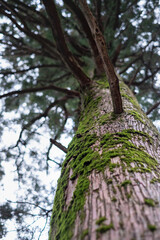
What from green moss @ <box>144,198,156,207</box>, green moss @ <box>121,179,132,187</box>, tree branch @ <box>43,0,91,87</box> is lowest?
green moss @ <box>144,198,156,207</box>

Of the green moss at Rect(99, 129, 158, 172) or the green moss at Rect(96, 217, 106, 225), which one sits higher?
the green moss at Rect(99, 129, 158, 172)

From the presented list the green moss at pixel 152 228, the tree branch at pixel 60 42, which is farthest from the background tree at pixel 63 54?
the green moss at pixel 152 228

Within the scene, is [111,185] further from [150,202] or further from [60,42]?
[60,42]

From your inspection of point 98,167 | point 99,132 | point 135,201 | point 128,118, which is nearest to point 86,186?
point 98,167

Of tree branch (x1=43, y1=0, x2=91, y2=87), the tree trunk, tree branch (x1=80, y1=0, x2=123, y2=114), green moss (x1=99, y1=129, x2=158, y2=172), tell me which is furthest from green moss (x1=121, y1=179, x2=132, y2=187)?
tree branch (x1=43, y1=0, x2=91, y2=87)

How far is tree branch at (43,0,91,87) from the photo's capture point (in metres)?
2.22

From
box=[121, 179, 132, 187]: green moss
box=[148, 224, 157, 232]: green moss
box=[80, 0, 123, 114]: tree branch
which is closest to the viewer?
Result: box=[148, 224, 157, 232]: green moss

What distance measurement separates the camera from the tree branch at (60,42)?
222 cm

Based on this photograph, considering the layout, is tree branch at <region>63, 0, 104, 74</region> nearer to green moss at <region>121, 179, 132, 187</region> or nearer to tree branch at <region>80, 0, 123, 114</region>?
tree branch at <region>80, 0, 123, 114</region>

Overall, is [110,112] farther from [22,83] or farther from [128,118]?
[22,83]

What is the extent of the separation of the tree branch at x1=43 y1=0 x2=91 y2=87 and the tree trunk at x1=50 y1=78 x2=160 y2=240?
3.82 feet

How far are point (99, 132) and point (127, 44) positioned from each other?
3.35m

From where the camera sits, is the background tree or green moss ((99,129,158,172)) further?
the background tree

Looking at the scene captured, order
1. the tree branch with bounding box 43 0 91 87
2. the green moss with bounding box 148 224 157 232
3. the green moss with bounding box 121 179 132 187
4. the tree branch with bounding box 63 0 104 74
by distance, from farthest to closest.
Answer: the tree branch with bounding box 63 0 104 74, the tree branch with bounding box 43 0 91 87, the green moss with bounding box 121 179 132 187, the green moss with bounding box 148 224 157 232
